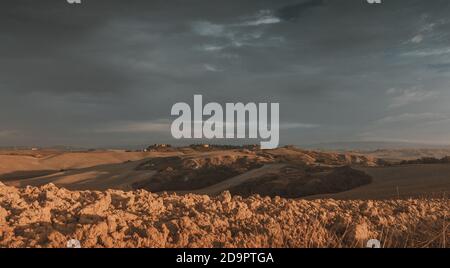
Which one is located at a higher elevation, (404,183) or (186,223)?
→ (186,223)

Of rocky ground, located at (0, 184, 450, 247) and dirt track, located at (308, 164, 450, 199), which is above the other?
rocky ground, located at (0, 184, 450, 247)

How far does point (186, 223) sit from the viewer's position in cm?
498

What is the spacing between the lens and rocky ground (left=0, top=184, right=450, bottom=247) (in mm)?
4609

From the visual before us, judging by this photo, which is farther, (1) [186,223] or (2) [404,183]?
(2) [404,183]

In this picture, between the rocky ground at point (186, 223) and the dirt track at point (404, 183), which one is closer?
the rocky ground at point (186, 223)

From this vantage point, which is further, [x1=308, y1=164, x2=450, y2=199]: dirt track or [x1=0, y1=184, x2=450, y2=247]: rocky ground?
[x1=308, y1=164, x2=450, y2=199]: dirt track

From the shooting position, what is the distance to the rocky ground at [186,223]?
4.61m

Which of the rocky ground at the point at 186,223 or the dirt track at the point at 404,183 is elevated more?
the rocky ground at the point at 186,223
